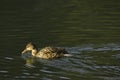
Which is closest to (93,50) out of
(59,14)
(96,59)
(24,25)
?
(96,59)

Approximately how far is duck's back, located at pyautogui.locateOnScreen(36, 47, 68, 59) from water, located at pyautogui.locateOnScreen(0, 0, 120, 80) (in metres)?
0.25

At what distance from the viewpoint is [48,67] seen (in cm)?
1580

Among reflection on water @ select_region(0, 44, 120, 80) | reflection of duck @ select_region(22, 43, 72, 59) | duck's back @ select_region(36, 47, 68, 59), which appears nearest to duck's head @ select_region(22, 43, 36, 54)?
reflection of duck @ select_region(22, 43, 72, 59)

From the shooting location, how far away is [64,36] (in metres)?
19.9

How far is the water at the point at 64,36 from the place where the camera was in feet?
49.9

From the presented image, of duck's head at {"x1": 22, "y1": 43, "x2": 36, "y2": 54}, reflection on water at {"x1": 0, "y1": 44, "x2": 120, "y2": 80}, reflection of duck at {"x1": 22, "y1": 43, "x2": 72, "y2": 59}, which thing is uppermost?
duck's head at {"x1": 22, "y1": 43, "x2": 36, "y2": 54}

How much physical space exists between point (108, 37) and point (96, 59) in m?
3.11

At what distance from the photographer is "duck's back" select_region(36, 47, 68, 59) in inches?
668

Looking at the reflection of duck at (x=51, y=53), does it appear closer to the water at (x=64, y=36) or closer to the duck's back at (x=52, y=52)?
the duck's back at (x=52, y=52)

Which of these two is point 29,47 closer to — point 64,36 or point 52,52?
point 52,52

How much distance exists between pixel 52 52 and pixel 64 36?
2.86 meters

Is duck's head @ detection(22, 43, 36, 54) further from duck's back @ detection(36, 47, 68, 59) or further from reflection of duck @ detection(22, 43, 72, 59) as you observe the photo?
duck's back @ detection(36, 47, 68, 59)

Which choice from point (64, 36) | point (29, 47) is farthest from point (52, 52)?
point (64, 36)

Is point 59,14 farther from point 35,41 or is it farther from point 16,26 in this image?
point 35,41
